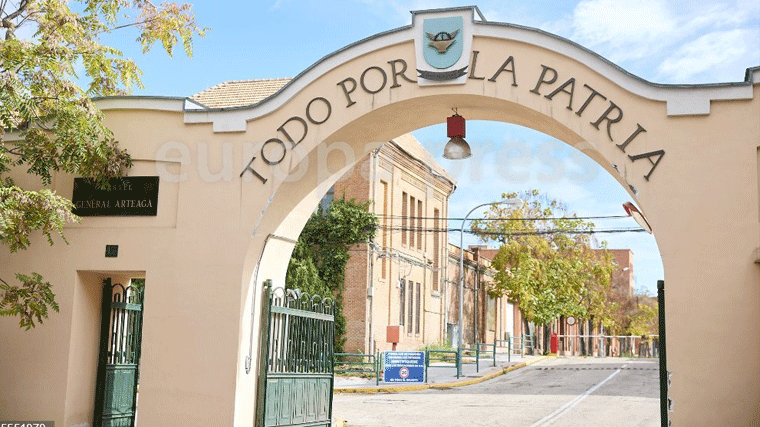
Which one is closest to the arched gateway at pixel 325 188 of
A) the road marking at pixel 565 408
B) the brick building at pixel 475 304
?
the road marking at pixel 565 408

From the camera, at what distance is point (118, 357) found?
13461mm

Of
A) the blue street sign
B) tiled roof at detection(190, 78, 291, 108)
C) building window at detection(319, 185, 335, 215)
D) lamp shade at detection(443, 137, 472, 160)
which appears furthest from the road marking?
tiled roof at detection(190, 78, 291, 108)

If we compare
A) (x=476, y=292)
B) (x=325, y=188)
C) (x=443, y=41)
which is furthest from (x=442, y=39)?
(x=476, y=292)

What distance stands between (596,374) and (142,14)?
2373 centimetres

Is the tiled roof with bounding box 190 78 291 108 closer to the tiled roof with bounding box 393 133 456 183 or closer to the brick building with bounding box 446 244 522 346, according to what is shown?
the tiled roof with bounding box 393 133 456 183

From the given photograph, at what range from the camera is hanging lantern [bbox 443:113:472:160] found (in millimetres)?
12328

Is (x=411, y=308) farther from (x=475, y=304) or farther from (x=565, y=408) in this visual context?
(x=565, y=408)

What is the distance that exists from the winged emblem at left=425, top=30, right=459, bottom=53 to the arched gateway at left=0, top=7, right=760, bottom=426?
0.03 metres

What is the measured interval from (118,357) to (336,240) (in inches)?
842

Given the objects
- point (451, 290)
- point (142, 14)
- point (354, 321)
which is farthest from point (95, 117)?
point (451, 290)

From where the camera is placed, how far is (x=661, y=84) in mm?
10633

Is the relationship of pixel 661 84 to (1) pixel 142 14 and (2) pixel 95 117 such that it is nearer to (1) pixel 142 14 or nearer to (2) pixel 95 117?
(2) pixel 95 117

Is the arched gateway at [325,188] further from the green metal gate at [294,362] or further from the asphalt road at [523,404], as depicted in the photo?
the asphalt road at [523,404]

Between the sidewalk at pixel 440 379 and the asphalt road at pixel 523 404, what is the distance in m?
0.61
